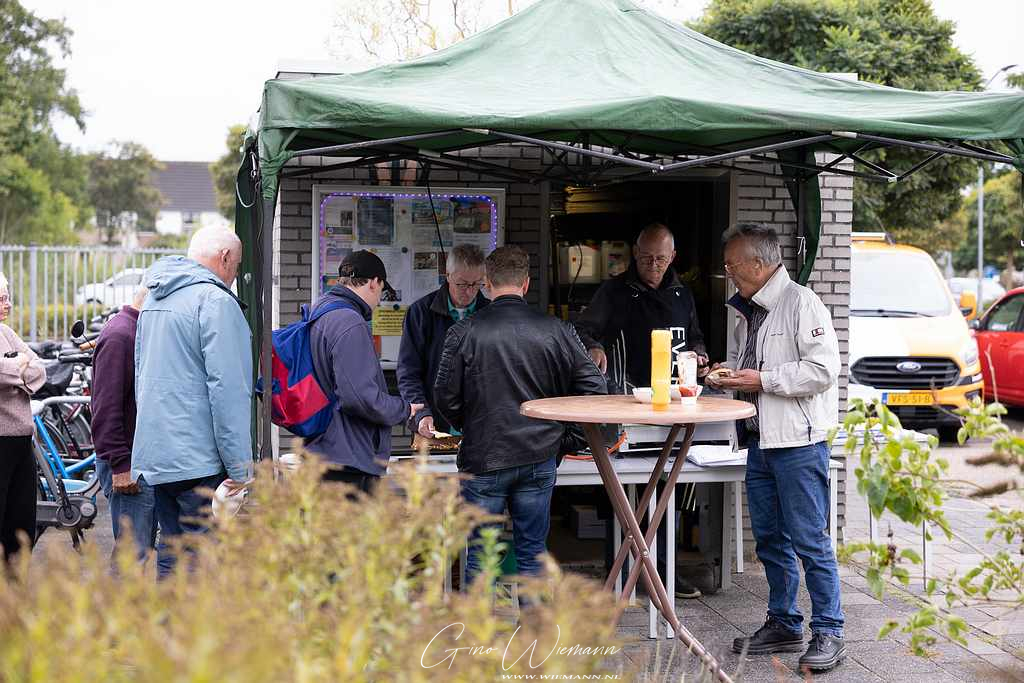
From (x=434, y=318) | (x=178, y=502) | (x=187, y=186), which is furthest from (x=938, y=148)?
(x=187, y=186)

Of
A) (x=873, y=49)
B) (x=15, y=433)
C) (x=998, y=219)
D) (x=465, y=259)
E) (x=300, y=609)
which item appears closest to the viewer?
(x=300, y=609)

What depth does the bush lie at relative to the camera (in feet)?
4.75

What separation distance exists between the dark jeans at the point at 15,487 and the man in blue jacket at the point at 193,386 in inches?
41.5

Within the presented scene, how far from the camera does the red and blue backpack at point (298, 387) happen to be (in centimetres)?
Answer: 444

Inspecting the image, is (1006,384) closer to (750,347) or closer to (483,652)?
(750,347)

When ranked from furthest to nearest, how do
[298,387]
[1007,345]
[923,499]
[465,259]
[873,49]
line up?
[873,49]
[1007,345]
[465,259]
[298,387]
[923,499]

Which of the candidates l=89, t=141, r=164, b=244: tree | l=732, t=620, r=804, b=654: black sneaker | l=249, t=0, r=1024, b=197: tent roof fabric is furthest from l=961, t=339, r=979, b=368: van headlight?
l=89, t=141, r=164, b=244: tree

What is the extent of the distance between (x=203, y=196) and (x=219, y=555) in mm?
96631

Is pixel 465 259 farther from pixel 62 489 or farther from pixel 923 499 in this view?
pixel 923 499

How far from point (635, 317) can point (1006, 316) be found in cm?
1003

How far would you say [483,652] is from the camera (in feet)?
5.93

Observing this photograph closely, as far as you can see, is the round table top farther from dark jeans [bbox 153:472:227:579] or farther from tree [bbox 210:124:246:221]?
tree [bbox 210:124:246:221]

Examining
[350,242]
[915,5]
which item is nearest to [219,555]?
[350,242]

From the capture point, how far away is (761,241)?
4.92 m
